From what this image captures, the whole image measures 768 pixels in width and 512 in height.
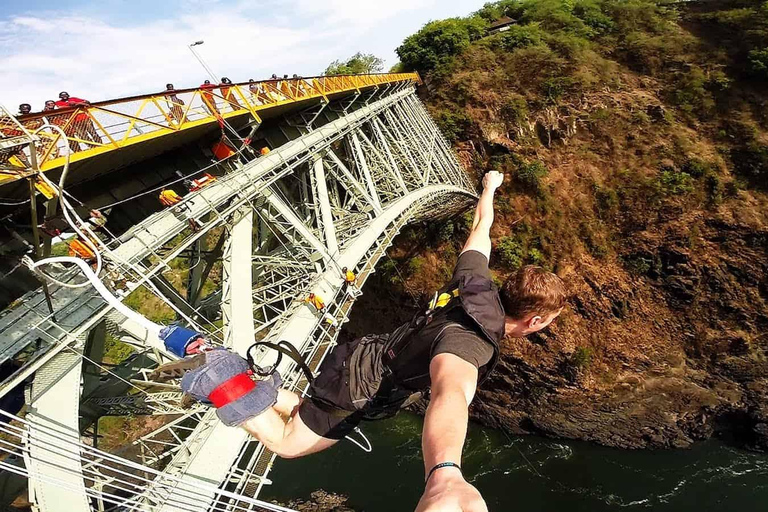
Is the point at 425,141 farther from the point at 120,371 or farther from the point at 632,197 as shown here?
the point at 120,371

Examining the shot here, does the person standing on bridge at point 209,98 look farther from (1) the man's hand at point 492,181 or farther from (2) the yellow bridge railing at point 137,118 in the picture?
(1) the man's hand at point 492,181

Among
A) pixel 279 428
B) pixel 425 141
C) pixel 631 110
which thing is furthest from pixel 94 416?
pixel 631 110

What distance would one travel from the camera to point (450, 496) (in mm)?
1357

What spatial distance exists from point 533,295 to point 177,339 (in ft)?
8.99

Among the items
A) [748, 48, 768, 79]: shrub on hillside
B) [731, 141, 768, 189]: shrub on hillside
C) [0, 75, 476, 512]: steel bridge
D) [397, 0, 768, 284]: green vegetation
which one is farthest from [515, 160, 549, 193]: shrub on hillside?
[0, 75, 476, 512]: steel bridge

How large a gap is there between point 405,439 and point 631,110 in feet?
64.5

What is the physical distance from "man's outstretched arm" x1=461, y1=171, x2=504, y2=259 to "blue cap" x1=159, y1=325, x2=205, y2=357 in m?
2.30

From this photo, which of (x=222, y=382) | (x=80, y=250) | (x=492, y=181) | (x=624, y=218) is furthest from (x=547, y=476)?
(x=80, y=250)

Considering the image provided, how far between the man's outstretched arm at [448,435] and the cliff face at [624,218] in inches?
631

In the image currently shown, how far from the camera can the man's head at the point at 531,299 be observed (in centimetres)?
266

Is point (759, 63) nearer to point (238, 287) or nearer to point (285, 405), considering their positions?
point (238, 287)

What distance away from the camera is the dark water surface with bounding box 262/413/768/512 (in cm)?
1325

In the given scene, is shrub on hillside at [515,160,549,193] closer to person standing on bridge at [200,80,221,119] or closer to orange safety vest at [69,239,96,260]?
person standing on bridge at [200,80,221,119]

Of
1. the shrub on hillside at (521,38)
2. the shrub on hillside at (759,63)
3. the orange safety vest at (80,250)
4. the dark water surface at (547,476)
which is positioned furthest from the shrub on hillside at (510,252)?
the orange safety vest at (80,250)
